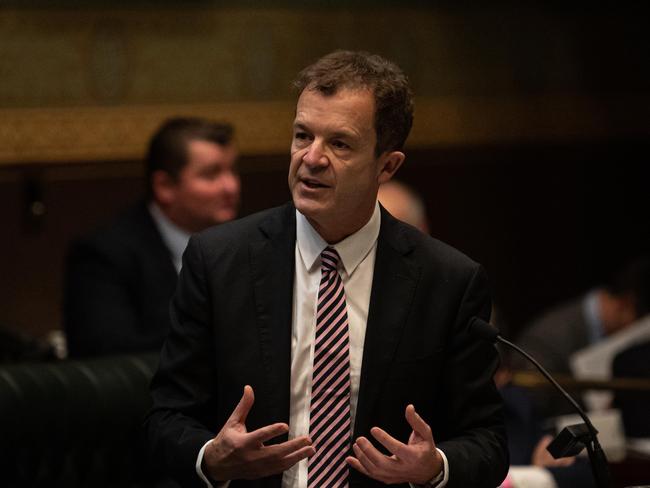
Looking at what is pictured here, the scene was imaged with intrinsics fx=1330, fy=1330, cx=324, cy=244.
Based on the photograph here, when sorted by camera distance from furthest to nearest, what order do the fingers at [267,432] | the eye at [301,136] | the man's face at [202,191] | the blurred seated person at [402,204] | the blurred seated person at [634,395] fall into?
the man's face at [202,191]
the blurred seated person at [402,204]
the blurred seated person at [634,395]
the eye at [301,136]
the fingers at [267,432]

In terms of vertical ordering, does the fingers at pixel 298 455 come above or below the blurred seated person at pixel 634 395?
above

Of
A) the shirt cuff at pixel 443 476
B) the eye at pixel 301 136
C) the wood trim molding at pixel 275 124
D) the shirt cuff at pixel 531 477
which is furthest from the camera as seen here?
the wood trim molding at pixel 275 124

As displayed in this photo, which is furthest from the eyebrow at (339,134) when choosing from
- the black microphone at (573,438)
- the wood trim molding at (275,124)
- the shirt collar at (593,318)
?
the shirt collar at (593,318)

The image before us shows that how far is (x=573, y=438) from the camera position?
9.06 feet

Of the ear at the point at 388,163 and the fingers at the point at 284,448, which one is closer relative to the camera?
the fingers at the point at 284,448

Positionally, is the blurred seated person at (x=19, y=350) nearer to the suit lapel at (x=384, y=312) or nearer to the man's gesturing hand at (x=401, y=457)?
the suit lapel at (x=384, y=312)

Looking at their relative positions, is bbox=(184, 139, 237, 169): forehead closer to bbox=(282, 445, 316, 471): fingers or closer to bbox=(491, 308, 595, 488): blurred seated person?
bbox=(491, 308, 595, 488): blurred seated person

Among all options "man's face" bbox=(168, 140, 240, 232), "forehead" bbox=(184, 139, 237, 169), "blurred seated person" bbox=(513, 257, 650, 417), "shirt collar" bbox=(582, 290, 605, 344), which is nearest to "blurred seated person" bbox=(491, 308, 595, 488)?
"man's face" bbox=(168, 140, 240, 232)

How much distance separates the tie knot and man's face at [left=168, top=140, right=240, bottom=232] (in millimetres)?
2391

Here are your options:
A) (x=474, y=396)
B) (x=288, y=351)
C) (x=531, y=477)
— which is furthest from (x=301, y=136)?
(x=531, y=477)

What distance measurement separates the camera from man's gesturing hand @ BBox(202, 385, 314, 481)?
2520mm

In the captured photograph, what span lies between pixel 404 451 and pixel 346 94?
0.73 metres

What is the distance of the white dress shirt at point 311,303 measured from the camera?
2.77m

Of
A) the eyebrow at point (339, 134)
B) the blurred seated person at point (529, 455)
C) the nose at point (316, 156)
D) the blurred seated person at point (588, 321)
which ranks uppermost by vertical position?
the eyebrow at point (339, 134)
